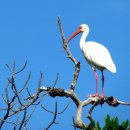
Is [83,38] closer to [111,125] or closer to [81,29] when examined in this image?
[81,29]

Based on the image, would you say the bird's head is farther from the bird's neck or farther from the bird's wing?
the bird's wing

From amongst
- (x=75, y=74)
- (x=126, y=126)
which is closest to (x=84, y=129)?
(x=126, y=126)

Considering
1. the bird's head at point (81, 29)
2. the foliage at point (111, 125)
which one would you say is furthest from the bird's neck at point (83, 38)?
A: the foliage at point (111, 125)

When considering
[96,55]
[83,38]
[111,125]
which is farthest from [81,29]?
[111,125]

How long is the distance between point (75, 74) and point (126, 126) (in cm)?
247

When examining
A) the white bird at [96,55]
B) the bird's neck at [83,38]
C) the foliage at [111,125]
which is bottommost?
the foliage at [111,125]

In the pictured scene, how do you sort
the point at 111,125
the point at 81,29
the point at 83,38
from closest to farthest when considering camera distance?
the point at 111,125, the point at 83,38, the point at 81,29

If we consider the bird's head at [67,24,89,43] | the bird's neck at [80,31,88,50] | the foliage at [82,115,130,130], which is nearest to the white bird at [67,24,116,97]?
the bird's neck at [80,31,88,50]

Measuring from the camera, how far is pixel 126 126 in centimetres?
838

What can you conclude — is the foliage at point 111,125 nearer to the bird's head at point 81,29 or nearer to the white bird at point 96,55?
the white bird at point 96,55

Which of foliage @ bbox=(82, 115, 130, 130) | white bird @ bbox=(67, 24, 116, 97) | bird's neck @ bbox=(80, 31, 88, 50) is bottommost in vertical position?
foliage @ bbox=(82, 115, 130, 130)

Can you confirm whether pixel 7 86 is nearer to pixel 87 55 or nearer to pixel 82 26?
pixel 87 55

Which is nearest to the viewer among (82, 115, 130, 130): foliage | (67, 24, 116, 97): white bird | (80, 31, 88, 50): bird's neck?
(82, 115, 130, 130): foliage

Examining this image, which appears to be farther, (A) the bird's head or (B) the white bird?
(A) the bird's head
